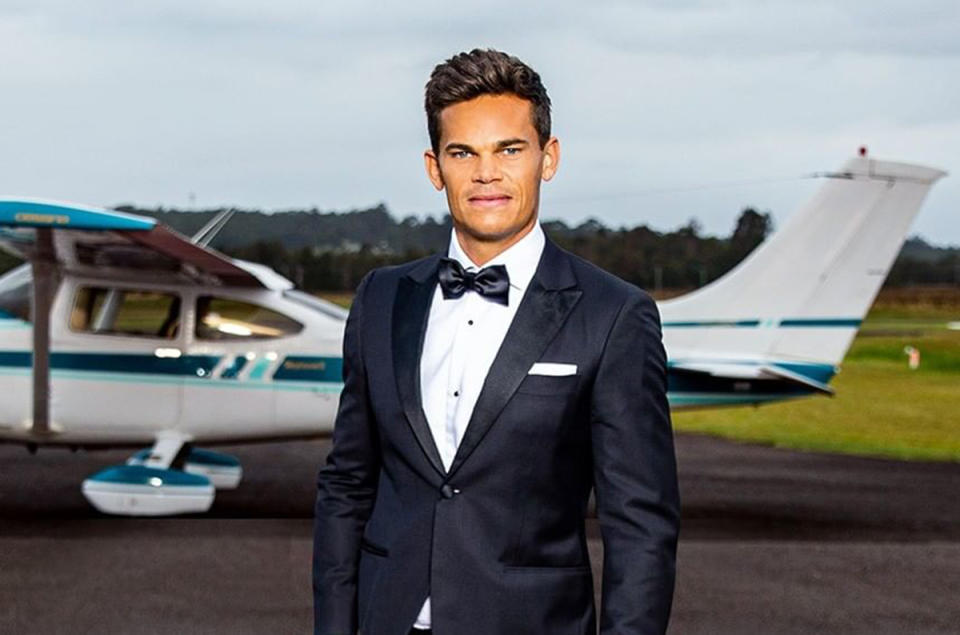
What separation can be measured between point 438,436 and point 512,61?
0.65m

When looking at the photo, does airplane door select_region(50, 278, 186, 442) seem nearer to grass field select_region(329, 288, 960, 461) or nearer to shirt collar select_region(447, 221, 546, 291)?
grass field select_region(329, 288, 960, 461)

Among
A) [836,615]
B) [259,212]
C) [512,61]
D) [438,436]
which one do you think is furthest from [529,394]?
[259,212]

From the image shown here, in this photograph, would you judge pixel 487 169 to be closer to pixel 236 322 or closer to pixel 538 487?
pixel 538 487

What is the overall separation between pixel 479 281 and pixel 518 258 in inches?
3.8

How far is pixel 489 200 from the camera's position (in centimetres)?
240

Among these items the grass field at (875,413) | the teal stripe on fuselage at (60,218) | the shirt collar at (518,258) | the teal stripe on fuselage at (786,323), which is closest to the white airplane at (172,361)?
the teal stripe on fuselage at (786,323)

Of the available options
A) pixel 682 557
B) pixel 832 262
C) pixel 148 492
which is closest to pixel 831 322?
pixel 832 262

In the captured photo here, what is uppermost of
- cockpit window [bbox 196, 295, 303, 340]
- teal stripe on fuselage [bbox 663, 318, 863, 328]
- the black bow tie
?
the black bow tie

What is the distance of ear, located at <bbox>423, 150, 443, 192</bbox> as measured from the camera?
2.51m

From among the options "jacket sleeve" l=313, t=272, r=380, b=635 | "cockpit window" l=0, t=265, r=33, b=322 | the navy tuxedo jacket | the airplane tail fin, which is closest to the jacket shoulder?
the navy tuxedo jacket

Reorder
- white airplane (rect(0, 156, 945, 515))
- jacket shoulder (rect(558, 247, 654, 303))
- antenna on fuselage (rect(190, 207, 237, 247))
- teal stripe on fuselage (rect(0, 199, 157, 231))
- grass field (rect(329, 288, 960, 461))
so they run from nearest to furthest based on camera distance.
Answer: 1. jacket shoulder (rect(558, 247, 654, 303))
2. teal stripe on fuselage (rect(0, 199, 157, 231))
3. white airplane (rect(0, 156, 945, 515))
4. antenna on fuselage (rect(190, 207, 237, 247))
5. grass field (rect(329, 288, 960, 461))

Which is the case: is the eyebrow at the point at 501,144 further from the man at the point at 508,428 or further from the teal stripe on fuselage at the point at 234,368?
the teal stripe on fuselage at the point at 234,368

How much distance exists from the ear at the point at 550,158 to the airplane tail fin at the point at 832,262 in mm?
9160

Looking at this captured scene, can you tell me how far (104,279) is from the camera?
430 inches
